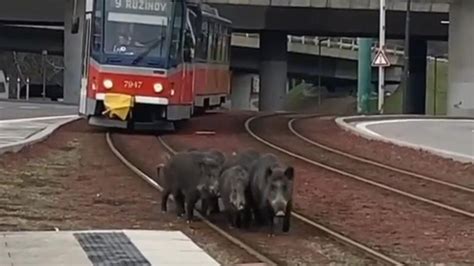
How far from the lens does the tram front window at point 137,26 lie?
99.1ft

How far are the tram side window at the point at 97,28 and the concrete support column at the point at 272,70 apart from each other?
4433 cm

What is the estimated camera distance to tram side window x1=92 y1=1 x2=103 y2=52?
3019cm

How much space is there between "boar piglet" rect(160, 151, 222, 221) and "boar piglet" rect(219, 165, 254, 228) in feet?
1.01

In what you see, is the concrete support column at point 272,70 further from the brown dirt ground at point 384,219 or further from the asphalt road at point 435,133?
the brown dirt ground at point 384,219

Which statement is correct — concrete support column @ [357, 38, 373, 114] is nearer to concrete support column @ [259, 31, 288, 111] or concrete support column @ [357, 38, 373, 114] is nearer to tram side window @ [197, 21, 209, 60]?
concrete support column @ [259, 31, 288, 111]

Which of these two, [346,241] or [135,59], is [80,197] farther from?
[135,59]

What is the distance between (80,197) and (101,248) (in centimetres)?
520

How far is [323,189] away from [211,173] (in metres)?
4.84

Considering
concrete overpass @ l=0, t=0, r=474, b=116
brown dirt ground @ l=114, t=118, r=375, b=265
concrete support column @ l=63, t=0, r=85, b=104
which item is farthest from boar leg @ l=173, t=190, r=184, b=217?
concrete overpass @ l=0, t=0, r=474, b=116

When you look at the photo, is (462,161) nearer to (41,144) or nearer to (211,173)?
(41,144)

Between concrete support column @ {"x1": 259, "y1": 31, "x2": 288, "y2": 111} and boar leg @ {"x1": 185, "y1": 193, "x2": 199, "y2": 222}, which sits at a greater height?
concrete support column @ {"x1": 259, "y1": 31, "x2": 288, "y2": 111}

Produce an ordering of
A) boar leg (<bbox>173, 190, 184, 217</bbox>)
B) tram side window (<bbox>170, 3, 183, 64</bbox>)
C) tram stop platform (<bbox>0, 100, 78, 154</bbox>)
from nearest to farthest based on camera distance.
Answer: boar leg (<bbox>173, 190, 184, 217</bbox>), tram stop platform (<bbox>0, 100, 78, 154</bbox>), tram side window (<bbox>170, 3, 183, 64</bbox>)

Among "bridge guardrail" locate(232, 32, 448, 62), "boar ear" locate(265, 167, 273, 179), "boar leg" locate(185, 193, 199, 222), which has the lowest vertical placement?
"boar leg" locate(185, 193, 199, 222)

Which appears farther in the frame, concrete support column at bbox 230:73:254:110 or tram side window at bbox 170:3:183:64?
concrete support column at bbox 230:73:254:110
